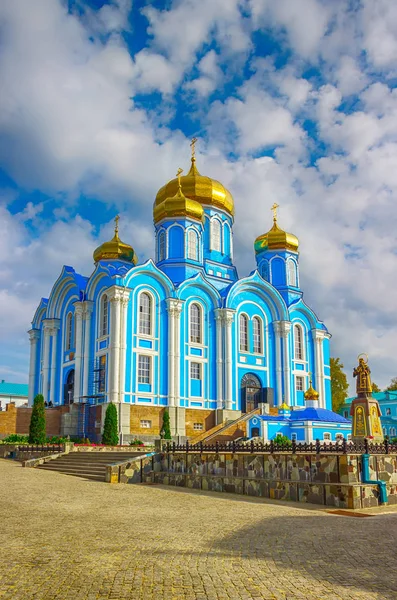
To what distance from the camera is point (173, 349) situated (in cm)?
3316

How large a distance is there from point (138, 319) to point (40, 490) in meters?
18.3

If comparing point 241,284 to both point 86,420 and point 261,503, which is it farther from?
point 261,503

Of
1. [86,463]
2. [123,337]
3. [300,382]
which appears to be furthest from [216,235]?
[86,463]

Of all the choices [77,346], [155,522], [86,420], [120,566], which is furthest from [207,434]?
[120,566]

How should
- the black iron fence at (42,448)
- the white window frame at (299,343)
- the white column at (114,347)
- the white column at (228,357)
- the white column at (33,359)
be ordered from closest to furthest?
the black iron fence at (42,448)
the white column at (114,347)
the white column at (228,357)
the white window frame at (299,343)
the white column at (33,359)

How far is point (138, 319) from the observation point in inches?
1284

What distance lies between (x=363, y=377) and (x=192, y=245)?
16277 millimetres

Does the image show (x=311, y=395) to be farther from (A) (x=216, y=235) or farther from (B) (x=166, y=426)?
(A) (x=216, y=235)

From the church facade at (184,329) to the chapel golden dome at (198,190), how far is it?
78 millimetres

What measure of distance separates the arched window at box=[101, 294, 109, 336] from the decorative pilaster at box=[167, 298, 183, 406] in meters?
3.58

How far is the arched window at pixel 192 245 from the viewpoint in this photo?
37.5 meters

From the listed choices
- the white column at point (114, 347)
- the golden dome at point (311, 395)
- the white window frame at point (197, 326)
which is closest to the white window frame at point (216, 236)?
the white window frame at point (197, 326)

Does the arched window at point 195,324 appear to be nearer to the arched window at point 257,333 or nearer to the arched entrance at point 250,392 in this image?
the arched entrance at point 250,392

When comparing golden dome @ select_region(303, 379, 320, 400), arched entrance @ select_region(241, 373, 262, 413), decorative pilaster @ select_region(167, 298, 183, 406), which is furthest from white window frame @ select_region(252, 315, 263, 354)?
decorative pilaster @ select_region(167, 298, 183, 406)
